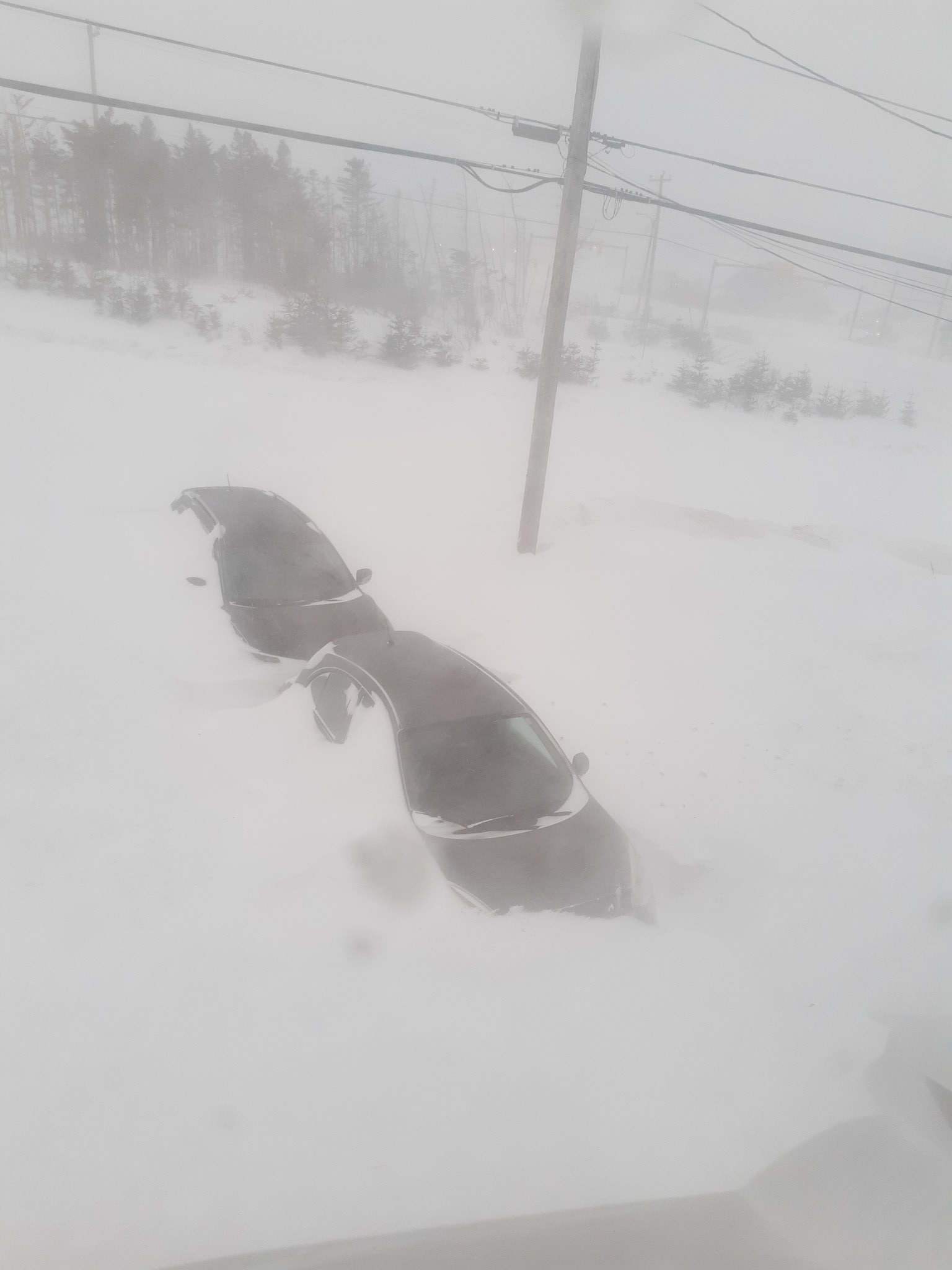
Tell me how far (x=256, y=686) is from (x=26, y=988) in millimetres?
3441

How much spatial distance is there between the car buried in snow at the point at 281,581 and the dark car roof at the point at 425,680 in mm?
1747

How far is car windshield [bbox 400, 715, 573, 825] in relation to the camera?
4820 millimetres

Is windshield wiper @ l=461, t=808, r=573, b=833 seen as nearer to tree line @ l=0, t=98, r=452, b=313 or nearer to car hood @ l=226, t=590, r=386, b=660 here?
car hood @ l=226, t=590, r=386, b=660

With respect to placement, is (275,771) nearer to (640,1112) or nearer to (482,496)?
(640,1112)

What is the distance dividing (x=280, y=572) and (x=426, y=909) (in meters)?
4.69

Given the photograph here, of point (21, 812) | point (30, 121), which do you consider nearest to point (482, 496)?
point (21, 812)

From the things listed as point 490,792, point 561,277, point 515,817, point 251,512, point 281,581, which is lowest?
point 515,817

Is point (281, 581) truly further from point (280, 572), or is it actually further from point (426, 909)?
point (426, 909)

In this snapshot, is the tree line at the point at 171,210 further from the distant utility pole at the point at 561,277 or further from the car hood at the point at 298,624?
the car hood at the point at 298,624

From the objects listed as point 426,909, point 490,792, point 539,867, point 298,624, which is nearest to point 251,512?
point 298,624

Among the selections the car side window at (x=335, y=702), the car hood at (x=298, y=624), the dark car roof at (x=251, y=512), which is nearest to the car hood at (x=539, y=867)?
the car side window at (x=335, y=702)

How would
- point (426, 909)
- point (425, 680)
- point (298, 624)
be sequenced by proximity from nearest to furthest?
1. point (426, 909)
2. point (425, 680)
3. point (298, 624)

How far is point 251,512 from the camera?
29.0ft

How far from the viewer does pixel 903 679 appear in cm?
879
